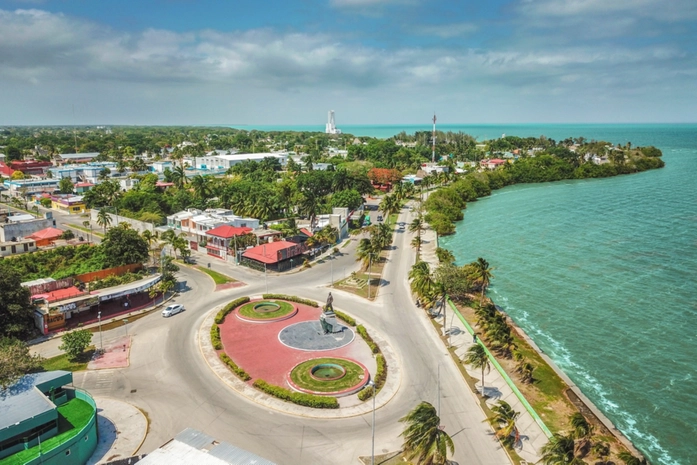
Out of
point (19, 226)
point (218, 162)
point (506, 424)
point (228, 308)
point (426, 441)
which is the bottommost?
point (228, 308)

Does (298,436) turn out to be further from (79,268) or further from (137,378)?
(79,268)

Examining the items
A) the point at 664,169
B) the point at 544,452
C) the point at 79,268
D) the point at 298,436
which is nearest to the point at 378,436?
the point at 298,436

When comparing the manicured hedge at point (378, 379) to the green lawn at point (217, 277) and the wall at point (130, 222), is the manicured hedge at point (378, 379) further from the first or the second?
the wall at point (130, 222)

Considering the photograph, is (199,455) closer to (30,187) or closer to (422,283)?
(422,283)

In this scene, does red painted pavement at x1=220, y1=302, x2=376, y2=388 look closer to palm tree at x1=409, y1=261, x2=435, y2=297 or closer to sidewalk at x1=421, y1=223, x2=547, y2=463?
sidewalk at x1=421, y1=223, x2=547, y2=463

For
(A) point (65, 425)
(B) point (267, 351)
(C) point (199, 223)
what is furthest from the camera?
(C) point (199, 223)

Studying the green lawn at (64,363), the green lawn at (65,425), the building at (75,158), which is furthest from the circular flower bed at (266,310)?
the building at (75,158)

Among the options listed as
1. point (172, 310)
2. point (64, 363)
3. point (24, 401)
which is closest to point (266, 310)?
point (172, 310)
